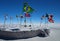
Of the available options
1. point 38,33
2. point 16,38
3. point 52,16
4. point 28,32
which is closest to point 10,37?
point 16,38

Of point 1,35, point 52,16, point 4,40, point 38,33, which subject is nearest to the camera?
point 4,40

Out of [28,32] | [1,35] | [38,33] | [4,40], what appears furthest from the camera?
[38,33]

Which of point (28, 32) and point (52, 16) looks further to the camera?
point (52, 16)

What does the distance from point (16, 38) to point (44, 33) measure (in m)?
17.0

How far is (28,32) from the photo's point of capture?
56.6 m

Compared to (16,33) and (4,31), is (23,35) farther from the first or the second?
(4,31)

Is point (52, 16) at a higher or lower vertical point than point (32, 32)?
higher

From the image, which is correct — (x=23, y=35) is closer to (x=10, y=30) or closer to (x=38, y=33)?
(x=10, y=30)

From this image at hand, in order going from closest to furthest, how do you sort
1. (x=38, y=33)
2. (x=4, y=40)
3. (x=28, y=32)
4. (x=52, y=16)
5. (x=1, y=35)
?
(x=4, y=40), (x=1, y=35), (x=28, y=32), (x=38, y=33), (x=52, y=16)

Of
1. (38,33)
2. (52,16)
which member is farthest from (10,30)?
(52,16)

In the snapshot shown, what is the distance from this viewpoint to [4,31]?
2029 inches

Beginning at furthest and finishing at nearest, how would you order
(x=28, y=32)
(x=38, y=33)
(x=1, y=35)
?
1. (x=38, y=33)
2. (x=28, y=32)
3. (x=1, y=35)

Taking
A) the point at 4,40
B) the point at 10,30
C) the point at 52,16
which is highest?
the point at 52,16

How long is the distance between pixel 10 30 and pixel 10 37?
2.59 m
